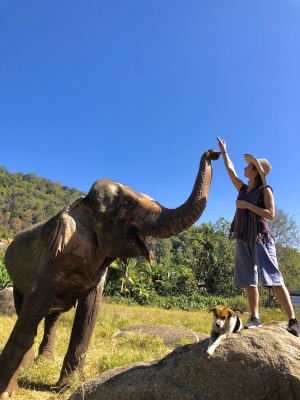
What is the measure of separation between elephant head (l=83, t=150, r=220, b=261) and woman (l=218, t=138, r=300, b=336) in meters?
0.51

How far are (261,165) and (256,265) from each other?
3.78 ft

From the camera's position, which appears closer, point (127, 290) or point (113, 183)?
point (113, 183)

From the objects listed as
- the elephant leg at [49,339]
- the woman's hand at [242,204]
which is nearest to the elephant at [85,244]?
the woman's hand at [242,204]

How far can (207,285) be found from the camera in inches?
1171

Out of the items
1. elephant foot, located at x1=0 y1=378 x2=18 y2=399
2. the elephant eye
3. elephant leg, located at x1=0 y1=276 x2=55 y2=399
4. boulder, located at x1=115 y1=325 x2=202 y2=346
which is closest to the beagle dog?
the elephant eye

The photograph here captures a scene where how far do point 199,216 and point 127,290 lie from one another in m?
21.6

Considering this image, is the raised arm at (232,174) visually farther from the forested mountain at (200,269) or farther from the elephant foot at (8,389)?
the forested mountain at (200,269)

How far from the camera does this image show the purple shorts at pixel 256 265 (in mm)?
3438

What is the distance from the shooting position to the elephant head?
3.58 meters

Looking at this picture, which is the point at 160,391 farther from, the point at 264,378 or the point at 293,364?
the point at 293,364

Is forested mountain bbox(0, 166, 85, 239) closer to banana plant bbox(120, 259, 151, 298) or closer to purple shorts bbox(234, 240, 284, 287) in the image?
banana plant bbox(120, 259, 151, 298)

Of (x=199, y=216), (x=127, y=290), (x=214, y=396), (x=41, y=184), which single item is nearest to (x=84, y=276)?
(x=199, y=216)

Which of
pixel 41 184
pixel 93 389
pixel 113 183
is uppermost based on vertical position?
pixel 41 184

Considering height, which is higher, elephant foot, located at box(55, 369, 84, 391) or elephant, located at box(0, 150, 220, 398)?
elephant, located at box(0, 150, 220, 398)
